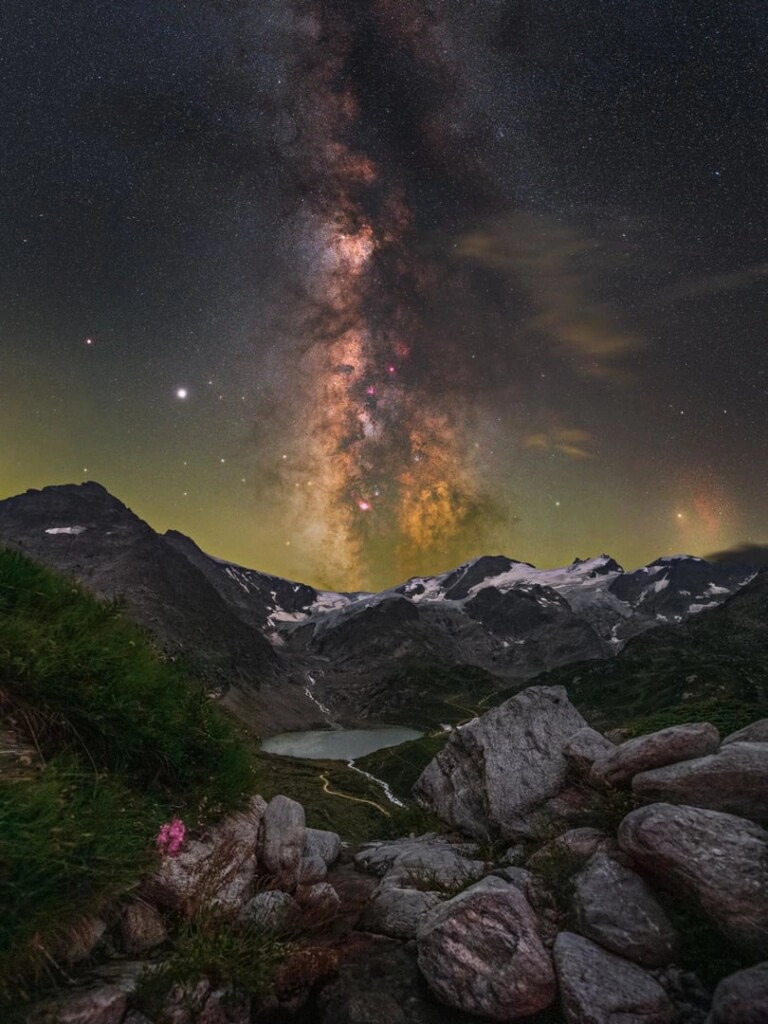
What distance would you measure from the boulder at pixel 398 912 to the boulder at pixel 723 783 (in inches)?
176

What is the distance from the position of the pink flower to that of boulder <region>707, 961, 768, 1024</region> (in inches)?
275

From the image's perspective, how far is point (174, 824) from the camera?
7773mm

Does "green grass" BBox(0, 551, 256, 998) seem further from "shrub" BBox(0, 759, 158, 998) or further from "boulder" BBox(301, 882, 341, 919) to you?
"boulder" BBox(301, 882, 341, 919)

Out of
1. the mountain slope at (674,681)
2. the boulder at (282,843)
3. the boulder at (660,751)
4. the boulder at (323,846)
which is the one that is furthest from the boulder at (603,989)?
the mountain slope at (674,681)

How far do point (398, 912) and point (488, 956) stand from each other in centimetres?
245

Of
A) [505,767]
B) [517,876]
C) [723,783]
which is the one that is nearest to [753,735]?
[723,783]

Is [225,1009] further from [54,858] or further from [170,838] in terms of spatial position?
[54,858]

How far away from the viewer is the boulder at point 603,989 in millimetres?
6824

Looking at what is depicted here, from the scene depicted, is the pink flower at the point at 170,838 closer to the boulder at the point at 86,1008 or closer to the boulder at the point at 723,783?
the boulder at the point at 86,1008

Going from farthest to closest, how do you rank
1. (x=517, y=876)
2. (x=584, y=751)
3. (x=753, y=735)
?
(x=584, y=751)
(x=753, y=735)
(x=517, y=876)

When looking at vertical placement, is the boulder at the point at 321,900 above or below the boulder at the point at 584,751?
below

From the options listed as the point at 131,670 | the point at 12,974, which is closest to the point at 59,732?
the point at 131,670

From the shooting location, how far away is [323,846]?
1346cm

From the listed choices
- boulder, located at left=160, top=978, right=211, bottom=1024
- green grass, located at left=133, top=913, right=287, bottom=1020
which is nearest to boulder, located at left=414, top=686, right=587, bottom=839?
green grass, located at left=133, top=913, right=287, bottom=1020
